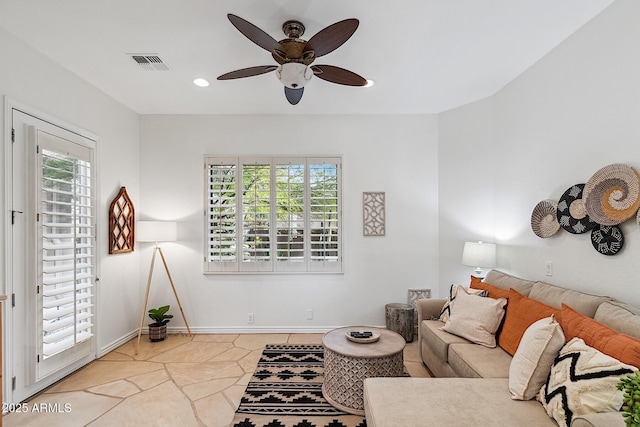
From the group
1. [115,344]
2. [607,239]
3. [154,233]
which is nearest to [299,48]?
[607,239]

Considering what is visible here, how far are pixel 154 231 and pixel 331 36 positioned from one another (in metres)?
3.13

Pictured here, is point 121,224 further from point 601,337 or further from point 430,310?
point 601,337

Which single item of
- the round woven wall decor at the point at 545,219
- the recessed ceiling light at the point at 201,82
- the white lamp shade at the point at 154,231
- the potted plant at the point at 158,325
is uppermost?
the recessed ceiling light at the point at 201,82

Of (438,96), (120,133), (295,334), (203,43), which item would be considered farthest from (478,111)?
(120,133)

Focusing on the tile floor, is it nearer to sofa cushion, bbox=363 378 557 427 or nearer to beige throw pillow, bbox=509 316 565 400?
sofa cushion, bbox=363 378 557 427

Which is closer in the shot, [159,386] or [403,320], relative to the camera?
[159,386]

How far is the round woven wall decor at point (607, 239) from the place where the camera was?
7.14ft

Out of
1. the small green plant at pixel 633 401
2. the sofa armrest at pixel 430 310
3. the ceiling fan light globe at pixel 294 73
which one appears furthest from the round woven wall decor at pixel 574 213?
the ceiling fan light globe at pixel 294 73

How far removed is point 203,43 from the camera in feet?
8.94

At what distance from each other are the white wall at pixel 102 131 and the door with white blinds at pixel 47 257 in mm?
136

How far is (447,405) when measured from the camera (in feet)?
5.66

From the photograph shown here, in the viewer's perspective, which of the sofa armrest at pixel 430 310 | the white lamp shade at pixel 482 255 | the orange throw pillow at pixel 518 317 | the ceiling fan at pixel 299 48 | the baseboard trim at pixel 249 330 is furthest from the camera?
the baseboard trim at pixel 249 330

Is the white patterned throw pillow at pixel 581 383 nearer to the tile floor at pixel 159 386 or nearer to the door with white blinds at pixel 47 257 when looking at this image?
the tile floor at pixel 159 386

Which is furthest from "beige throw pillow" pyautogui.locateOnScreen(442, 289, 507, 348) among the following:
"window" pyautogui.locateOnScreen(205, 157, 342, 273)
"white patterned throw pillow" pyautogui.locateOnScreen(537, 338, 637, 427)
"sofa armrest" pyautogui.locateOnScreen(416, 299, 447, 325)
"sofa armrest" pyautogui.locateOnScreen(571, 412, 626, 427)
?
"window" pyautogui.locateOnScreen(205, 157, 342, 273)
